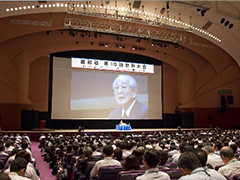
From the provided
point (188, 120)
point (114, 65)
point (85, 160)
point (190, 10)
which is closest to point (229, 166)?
point (85, 160)

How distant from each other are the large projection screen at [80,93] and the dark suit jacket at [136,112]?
0.34 m

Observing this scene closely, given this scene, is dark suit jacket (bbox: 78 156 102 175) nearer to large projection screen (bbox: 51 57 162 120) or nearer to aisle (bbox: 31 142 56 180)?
aisle (bbox: 31 142 56 180)

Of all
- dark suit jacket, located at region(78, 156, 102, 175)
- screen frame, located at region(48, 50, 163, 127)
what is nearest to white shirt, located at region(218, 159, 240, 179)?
dark suit jacket, located at region(78, 156, 102, 175)

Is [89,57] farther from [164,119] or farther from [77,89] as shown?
[164,119]

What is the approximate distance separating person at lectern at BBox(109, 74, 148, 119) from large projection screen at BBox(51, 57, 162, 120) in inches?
12.8

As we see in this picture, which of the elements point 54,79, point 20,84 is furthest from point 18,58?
point 54,79

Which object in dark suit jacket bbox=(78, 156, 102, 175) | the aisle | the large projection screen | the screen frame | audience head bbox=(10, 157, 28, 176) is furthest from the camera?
the screen frame

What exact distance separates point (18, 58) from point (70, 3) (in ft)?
22.4

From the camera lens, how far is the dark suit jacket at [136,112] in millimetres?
19500

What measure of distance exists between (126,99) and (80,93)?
361 cm

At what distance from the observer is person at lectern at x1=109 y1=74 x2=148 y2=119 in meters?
19.6

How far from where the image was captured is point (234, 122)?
66.0ft

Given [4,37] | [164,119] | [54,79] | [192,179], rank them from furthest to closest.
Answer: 1. [164,119]
2. [54,79]
3. [4,37]
4. [192,179]

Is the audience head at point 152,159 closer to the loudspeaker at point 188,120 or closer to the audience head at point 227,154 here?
the audience head at point 227,154
